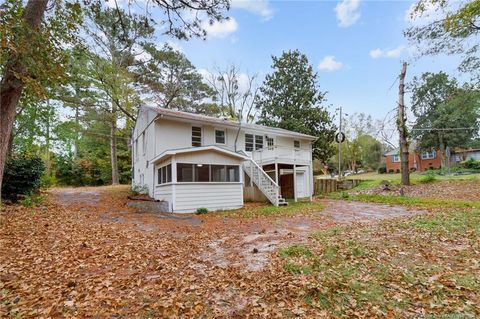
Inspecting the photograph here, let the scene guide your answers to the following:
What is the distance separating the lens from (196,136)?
15375 millimetres

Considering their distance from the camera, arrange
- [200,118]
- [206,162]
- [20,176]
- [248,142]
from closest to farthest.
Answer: [20,176] → [206,162] → [200,118] → [248,142]

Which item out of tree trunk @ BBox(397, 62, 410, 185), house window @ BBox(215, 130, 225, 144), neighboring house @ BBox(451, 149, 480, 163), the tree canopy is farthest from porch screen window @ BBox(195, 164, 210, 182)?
neighboring house @ BBox(451, 149, 480, 163)

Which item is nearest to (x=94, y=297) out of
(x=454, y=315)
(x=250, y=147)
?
(x=454, y=315)

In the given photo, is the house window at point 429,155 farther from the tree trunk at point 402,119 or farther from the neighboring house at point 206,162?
the neighboring house at point 206,162

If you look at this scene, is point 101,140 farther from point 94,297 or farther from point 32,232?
point 94,297

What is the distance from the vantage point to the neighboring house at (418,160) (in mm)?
34438

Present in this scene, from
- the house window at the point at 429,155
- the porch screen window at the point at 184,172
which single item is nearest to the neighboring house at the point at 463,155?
the house window at the point at 429,155

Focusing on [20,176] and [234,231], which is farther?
[20,176]

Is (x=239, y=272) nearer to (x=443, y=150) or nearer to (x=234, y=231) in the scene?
(x=234, y=231)

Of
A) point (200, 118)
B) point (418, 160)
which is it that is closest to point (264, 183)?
point (200, 118)

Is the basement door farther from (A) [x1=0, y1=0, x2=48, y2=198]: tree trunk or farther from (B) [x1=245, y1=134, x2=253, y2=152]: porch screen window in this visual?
(A) [x1=0, y1=0, x2=48, y2=198]: tree trunk

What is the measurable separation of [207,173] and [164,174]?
2.19 meters

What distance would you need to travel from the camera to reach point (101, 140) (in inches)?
1062

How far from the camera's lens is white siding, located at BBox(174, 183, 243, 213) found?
11766 millimetres
